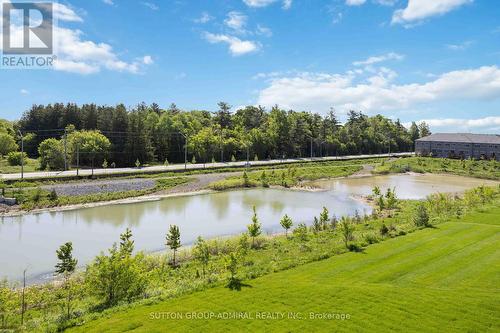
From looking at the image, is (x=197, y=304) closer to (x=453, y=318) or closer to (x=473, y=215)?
(x=453, y=318)

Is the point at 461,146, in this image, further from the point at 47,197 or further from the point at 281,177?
the point at 47,197

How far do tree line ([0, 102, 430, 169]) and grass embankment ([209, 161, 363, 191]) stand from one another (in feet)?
53.6

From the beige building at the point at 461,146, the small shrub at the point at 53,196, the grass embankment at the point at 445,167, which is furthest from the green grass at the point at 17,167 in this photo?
the beige building at the point at 461,146

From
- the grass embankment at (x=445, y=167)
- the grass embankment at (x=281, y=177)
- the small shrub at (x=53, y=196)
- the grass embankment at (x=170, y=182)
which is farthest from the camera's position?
the grass embankment at (x=445, y=167)

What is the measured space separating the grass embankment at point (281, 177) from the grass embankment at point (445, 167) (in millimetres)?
8173

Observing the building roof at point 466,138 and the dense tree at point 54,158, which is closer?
the dense tree at point 54,158

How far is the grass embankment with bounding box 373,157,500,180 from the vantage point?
79.1m

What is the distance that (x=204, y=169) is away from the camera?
66.1 metres

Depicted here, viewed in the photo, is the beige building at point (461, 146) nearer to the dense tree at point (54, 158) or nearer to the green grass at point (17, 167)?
A: the dense tree at point (54, 158)

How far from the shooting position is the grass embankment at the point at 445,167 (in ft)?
259

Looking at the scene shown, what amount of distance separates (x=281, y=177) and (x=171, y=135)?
30395 mm

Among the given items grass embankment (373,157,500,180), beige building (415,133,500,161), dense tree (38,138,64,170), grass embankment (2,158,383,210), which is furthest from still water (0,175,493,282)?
beige building (415,133,500,161)

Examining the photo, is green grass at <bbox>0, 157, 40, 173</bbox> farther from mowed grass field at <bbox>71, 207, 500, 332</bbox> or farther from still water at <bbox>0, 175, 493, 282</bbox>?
mowed grass field at <bbox>71, 207, 500, 332</bbox>

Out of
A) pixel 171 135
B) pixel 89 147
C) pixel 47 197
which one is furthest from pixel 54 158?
pixel 171 135
